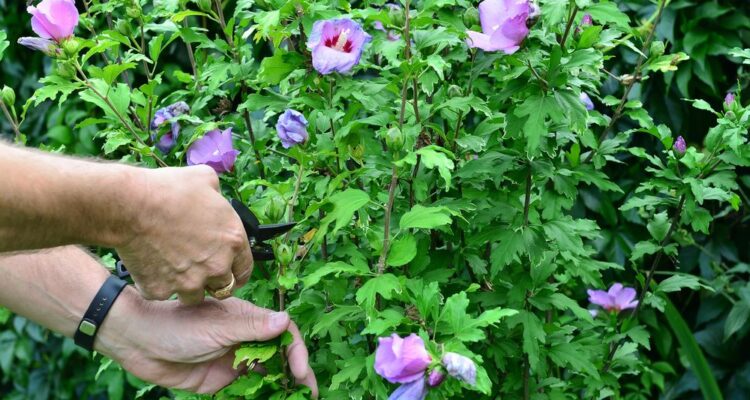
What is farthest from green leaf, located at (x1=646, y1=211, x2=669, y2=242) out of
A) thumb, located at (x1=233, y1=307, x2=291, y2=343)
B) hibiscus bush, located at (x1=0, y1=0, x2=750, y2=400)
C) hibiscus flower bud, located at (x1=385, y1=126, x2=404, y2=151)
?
thumb, located at (x1=233, y1=307, x2=291, y2=343)

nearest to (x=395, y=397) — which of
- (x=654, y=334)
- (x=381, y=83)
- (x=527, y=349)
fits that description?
(x=527, y=349)

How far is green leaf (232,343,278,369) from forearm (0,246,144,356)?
1.02ft

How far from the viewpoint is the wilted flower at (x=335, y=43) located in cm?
165

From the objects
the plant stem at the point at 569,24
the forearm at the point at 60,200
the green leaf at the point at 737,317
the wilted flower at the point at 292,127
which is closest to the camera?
the forearm at the point at 60,200

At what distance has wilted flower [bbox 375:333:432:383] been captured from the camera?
1.40 metres

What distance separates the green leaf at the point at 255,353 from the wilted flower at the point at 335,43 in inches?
18.9

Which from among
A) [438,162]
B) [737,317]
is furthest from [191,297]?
[737,317]

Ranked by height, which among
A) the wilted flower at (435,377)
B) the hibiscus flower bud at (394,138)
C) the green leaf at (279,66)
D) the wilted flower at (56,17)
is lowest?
the wilted flower at (435,377)

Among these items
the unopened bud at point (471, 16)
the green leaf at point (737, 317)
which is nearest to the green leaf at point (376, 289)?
the unopened bud at point (471, 16)

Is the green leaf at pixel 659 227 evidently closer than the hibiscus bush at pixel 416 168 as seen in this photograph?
No

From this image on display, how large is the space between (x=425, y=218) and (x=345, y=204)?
0.14 meters

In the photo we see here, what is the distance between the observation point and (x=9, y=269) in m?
1.89

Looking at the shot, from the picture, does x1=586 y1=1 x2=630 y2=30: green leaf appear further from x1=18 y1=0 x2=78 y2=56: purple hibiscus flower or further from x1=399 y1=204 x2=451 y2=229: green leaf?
x1=18 y1=0 x2=78 y2=56: purple hibiscus flower

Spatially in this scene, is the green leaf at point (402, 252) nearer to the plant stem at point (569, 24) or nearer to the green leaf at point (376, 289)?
the green leaf at point (376, 289)
